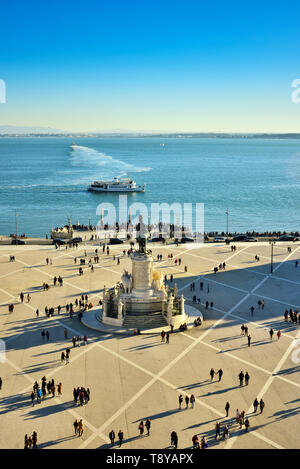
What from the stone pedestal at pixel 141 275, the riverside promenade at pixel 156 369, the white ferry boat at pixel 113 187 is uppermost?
the white ferry boat at pixel 113 187

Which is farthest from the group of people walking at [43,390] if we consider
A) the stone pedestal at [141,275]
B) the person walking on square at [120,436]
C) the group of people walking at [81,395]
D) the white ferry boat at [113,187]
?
the white ferry boat at [113,187]

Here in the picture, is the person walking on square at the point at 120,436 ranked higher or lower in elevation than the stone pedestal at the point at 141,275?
lower

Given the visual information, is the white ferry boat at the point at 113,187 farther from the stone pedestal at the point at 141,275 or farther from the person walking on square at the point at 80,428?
the person walking on square at the point at 80,428

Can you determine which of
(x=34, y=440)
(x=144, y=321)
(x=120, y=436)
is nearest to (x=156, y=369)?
(x=144, y=321)

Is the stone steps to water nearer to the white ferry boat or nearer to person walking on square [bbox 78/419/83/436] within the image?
person walking on square [bbox 78/419/83/436]

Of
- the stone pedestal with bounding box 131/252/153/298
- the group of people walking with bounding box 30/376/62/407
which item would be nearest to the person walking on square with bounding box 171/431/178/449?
the group of people walking with bounding box 30/376/62/407

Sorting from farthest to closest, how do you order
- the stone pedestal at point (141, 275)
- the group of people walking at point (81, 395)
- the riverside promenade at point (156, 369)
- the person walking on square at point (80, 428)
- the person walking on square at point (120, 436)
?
the stone pedestal at point (141, 275), the group of people walking at point (81, 395), the riverside promenade at point (156, 369), the person walking on square at point (80, 428), the person walking on square at point (120, 436)
